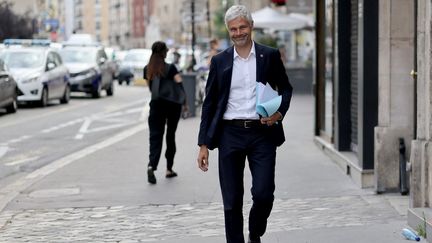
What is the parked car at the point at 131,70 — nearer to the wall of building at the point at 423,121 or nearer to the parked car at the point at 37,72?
the parked car at the point at 37,72

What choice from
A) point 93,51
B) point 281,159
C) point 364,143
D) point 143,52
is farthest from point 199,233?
point 143,52

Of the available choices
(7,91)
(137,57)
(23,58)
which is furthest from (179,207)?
(137,57)

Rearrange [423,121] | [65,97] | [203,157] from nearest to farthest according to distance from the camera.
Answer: [203,157] < [423,121] < [65,97]

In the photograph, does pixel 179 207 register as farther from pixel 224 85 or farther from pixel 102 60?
pixel 102 60

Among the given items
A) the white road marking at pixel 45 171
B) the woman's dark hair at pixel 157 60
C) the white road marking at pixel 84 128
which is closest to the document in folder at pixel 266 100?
the white road marking at pixel 45 171

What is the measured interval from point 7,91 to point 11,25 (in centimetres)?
2775

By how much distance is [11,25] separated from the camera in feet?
170

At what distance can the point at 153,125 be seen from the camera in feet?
39.9

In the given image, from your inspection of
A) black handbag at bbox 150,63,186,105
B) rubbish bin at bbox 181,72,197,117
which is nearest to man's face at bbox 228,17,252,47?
black handbag at bbox 150,63,186,105

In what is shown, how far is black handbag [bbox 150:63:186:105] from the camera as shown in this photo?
12055 millimetres

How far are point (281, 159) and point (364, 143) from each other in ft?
11.0

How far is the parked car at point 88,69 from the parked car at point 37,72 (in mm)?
2576

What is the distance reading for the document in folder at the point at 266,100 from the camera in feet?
23.0

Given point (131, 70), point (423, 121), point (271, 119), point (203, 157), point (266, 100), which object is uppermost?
point (266, 100)
